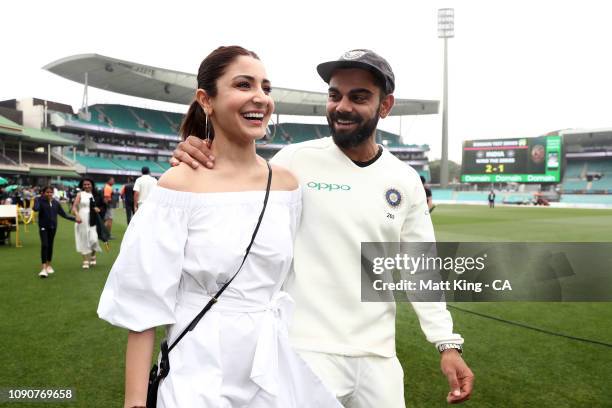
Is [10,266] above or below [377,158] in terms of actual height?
below

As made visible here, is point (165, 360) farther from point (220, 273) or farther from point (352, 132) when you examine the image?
point (352, 132)

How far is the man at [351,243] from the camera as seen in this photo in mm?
1744

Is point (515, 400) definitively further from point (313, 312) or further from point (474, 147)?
point (474, 147)

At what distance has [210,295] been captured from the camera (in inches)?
55.9

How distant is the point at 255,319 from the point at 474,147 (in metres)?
45.2

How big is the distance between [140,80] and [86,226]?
4117 centimetres

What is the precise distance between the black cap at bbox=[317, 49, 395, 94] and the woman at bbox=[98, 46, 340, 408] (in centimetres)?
38

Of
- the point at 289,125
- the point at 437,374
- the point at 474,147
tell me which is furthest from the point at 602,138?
the point at 437,374

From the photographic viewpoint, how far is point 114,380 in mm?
3629

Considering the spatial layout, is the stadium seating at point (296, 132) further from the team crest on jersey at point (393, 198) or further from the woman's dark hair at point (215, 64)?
the woman's dark hair at point (215, 64)

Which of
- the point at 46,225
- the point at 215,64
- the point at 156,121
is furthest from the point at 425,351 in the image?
the point at 156,121

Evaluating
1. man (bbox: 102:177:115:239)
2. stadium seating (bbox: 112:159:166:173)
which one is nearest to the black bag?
man (bbox: 102:177:115:239)

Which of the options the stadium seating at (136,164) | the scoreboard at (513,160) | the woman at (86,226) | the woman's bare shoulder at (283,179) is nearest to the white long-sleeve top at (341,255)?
the woman's bare shoulder at (283,179)

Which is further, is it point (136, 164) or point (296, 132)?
point (296, 132)
